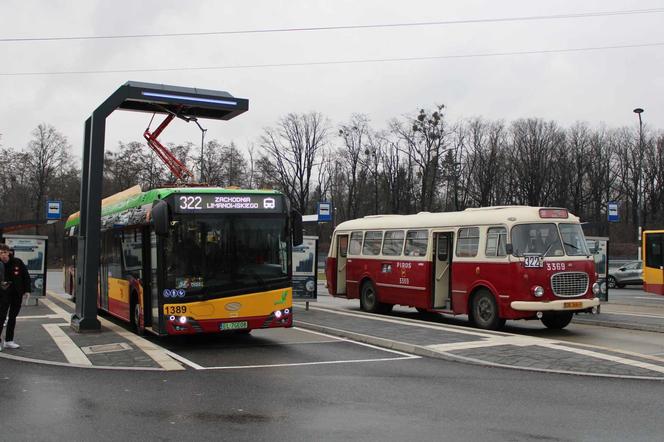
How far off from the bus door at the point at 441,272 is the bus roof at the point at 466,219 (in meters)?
0.41

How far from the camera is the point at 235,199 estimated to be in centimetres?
1188

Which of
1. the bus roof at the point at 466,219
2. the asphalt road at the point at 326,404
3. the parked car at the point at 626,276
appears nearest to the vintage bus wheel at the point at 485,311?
the bus roof at the point at 466,219

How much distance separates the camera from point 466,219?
16.2 m

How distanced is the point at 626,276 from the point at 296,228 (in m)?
29.1

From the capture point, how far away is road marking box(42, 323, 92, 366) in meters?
10.1

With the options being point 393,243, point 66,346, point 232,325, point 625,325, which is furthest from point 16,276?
point 625,325

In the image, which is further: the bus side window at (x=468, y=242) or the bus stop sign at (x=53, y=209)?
the bus stop sign at (x=53, y=209)

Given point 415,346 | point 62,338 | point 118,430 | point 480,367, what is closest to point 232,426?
point 118,430

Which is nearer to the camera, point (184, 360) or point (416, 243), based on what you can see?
point (184, 360)

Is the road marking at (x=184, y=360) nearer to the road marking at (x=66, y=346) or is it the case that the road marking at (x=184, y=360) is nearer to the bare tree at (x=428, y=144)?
the road marking at (x=66, y=346)

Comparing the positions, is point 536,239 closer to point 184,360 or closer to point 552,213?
point 552,213

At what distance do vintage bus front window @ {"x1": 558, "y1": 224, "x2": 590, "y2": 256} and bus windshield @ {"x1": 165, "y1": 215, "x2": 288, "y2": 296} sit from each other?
21.2 feet

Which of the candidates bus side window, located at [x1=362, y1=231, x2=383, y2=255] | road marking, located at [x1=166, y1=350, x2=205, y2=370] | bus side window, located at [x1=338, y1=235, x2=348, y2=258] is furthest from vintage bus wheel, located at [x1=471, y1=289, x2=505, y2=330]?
road marking, located at [x1=166, y1=350, x2=205, y2=370]

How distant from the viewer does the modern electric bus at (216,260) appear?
36.9 feet
